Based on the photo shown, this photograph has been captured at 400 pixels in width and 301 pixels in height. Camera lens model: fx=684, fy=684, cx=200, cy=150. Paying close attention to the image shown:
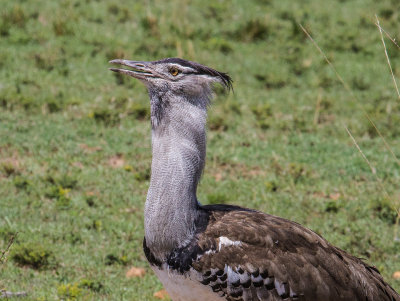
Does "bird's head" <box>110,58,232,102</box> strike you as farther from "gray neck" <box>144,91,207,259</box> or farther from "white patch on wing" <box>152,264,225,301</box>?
"white patch on wing" <box>152,264,225,301</box>

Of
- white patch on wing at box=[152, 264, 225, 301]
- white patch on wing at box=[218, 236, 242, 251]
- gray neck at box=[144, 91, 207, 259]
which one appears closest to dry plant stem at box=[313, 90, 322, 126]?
gray neck at box=[144, 91, 207, 259]

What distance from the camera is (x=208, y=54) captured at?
8141 mm

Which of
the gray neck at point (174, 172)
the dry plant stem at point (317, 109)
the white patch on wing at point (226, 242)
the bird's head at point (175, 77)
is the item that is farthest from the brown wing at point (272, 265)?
the dry plant stem at point (317, 109)

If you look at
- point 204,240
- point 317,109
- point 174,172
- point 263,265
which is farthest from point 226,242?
point 317,109

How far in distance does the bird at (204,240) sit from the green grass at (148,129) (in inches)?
14.5

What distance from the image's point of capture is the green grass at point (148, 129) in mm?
4836

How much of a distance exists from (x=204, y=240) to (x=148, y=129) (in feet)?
10.9

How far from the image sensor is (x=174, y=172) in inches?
131

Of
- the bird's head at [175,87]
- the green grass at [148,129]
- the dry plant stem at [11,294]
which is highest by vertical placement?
the bird's head at [175,87]

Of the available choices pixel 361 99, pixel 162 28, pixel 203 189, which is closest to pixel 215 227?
pixel 203 189

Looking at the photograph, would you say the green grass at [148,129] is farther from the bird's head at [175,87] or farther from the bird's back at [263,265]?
the bird's back at [263,265]

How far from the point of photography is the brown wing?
322cm

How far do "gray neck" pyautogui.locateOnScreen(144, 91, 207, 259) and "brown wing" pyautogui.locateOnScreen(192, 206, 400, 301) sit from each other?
0.14 m

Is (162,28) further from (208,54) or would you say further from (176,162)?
(176,162)
